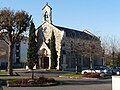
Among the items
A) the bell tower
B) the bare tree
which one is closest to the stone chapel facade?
the bell tower

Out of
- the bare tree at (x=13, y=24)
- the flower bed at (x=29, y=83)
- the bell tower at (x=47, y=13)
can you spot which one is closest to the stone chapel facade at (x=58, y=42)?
the bell tower at (x=47, y=13)

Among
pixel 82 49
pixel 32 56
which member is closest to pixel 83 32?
pixel 82 49

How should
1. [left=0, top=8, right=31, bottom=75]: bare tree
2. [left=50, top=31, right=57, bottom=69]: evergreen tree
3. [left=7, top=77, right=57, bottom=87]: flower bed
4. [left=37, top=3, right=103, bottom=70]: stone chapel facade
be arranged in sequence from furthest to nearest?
[left=37, top=3, right=103, bottom=70]: stone chapel facade
[left=50, top=31, right=57, bottom=69]: evergreen tree
[left=0, top=8, right=31, bottom=75]: bare tree
[left=7, top=77, right=57, bottom=87]: flower bed

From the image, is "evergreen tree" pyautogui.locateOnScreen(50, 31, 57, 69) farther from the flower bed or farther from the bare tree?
the flower bed

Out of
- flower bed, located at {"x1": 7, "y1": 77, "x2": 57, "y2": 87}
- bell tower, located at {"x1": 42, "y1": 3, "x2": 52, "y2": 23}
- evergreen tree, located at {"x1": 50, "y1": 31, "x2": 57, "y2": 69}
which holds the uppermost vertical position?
bell tower, located at {"x1": 42, "y1": 3, "x2": 52, "y2": 23}

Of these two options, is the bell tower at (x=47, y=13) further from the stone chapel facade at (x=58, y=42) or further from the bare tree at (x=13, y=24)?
the bare tree at (x=13, y=24)

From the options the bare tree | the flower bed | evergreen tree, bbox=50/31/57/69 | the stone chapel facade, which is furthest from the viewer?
the stone chapel facade

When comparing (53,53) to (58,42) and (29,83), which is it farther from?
(29,83)

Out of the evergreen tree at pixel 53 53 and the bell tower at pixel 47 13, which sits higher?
the bell tower at pixel 47 13

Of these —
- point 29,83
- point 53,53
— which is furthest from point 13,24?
point 53,53

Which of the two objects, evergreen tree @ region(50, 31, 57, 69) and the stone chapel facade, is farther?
the stone chapel facade

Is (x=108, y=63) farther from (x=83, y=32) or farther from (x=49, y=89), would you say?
(x=49, y=89)

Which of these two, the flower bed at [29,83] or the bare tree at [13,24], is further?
the bare tree at [13,24]

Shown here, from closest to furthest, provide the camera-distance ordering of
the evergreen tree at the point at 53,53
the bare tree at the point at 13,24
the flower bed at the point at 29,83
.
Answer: the flower bed at the point at 29,83, the bare tree at the point at 13,24, the evergreen tree at the point at 53,53
